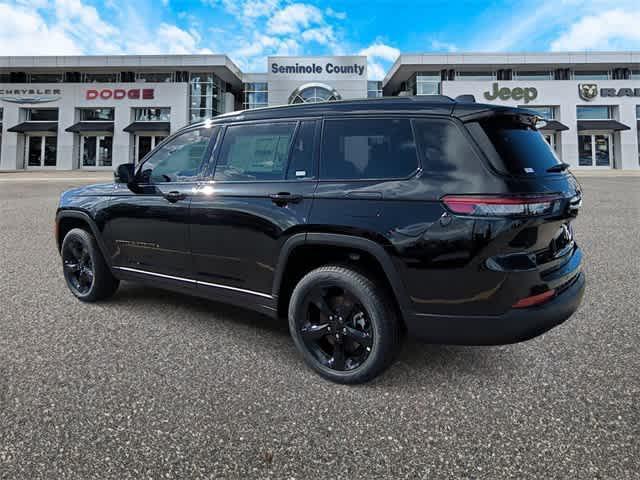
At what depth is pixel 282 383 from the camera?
2.73 m

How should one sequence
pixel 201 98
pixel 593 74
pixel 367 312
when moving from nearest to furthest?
pixel 367 312 → pixel 201 98 → pixel 593 74

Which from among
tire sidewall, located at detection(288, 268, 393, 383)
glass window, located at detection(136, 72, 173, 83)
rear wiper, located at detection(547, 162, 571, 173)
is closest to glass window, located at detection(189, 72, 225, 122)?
glass window, located at detection(136, 72, 173, 83)

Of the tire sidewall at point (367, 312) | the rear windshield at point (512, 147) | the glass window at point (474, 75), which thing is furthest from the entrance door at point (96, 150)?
A: the rear windshield at point (512, 147)

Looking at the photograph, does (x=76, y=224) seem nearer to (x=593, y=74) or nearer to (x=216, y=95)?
(x=216, y=95)

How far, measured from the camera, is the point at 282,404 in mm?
2482

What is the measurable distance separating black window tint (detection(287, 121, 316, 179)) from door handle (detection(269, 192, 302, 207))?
0.46 feet

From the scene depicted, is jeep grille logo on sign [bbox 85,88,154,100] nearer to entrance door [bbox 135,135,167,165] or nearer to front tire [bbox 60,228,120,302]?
entrance door [bbox 135,135,167,165]

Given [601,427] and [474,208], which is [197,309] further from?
[601,427]

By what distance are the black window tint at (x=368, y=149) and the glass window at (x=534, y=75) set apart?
46.4 m

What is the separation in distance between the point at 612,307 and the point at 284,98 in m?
39.3

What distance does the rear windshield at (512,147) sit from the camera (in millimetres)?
2387

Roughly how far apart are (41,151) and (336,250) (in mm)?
47151

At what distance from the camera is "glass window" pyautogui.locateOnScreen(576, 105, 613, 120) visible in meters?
40.1

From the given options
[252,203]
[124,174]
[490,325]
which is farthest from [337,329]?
[124,174]
